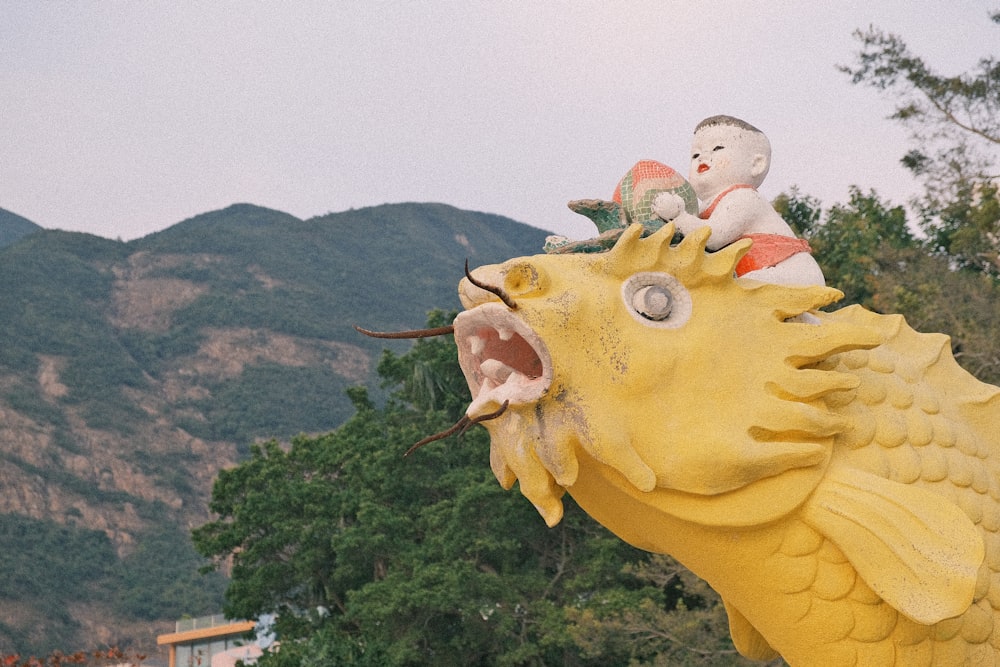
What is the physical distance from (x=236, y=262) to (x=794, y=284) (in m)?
47.4

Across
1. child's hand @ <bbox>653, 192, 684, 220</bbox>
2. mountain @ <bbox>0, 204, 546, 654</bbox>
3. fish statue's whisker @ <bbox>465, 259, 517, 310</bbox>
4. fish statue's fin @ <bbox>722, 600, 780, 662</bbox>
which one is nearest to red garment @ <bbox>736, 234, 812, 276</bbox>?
child's hand @ <bbox>653, 192, 684, 220</bbox>

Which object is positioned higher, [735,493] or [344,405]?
[344,405]

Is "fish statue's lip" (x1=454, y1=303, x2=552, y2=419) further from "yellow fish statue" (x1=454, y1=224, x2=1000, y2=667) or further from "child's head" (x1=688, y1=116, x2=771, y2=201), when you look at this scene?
"child's head" (x1=688, y1=116, x2=771, y2=201)

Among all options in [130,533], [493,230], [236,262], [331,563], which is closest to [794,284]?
[331,563]

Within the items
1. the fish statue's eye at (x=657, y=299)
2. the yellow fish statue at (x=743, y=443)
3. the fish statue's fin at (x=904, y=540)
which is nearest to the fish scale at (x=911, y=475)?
the yellow fish statue at (x=743, y=443)

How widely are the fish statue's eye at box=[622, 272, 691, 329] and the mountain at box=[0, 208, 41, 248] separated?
66.9m

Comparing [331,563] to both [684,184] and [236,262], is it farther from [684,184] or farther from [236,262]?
[236,262]

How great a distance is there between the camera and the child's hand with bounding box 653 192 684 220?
3930 millimetres

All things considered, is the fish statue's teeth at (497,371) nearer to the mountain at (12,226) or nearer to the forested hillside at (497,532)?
the forested hillside at (497,532)

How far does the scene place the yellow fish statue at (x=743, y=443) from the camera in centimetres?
352

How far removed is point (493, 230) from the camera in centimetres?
6153

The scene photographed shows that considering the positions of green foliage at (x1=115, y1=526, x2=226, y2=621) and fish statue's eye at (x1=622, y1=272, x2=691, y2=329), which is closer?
fish statue's eye at (x1=622, y1=272, x2=691, y2=329)

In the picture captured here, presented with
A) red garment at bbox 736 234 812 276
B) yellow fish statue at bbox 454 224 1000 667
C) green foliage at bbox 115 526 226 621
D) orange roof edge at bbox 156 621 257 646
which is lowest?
yellow fish statue at bbox 454 224 1000 667

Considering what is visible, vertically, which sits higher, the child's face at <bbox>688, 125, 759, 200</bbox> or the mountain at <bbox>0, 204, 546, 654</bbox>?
the mountain at <bbox>0, 204, 546, 654</bbox>
